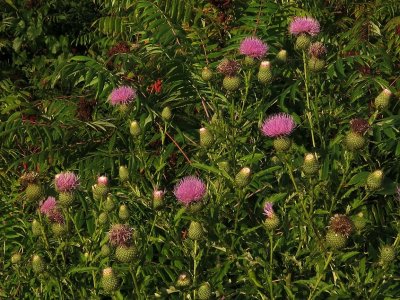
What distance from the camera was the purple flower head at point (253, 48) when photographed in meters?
2.92

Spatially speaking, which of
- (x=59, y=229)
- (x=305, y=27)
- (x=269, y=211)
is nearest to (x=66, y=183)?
(x=59, y=229)

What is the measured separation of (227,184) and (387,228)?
730mm

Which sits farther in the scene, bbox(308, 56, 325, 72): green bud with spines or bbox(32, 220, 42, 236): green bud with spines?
bbox(308, 56, 325, 72): green bud with spines

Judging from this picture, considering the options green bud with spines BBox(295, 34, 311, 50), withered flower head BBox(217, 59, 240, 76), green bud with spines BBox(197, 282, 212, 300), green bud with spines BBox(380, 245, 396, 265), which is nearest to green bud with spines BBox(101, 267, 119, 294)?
green bud with spines BBox(197, 282, 212, 300)

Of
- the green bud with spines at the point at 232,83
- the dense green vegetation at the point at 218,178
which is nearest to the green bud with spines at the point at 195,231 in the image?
the dense green vegetation at the point at 218,178

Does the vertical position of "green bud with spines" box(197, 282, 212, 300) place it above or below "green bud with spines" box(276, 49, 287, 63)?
below

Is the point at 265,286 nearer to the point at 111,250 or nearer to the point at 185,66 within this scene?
the point at 111,250

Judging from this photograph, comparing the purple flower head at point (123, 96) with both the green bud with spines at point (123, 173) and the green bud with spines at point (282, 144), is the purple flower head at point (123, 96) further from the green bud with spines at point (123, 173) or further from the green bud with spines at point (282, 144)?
the green bud with spines at point (282, 144)

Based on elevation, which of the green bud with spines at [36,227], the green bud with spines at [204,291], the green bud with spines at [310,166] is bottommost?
the green bud with spines at [36,227]

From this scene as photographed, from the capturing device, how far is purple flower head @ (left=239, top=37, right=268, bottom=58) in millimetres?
2918

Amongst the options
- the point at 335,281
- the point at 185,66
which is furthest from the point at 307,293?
the point at 185,66

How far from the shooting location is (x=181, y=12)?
4078 mm

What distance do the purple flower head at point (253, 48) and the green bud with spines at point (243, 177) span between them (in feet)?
2.15

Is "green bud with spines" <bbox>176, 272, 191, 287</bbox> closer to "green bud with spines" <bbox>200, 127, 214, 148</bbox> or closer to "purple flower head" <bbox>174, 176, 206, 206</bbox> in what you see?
"purple flower head" <bbox>174, 176, 206, 206</bbox>
